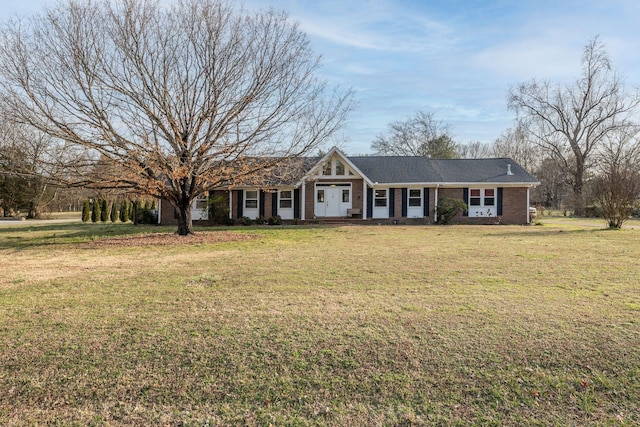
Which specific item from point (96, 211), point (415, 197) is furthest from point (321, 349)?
point (96, 211)

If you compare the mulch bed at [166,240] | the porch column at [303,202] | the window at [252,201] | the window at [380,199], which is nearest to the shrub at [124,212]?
the window at [252,201]

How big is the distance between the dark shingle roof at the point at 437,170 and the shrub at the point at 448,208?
1.51 m

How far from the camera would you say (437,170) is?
2556cm

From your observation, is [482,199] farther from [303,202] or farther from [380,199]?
[303,202]

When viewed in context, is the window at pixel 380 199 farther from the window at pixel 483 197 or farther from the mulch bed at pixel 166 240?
the mulch bed at pixel 166 240

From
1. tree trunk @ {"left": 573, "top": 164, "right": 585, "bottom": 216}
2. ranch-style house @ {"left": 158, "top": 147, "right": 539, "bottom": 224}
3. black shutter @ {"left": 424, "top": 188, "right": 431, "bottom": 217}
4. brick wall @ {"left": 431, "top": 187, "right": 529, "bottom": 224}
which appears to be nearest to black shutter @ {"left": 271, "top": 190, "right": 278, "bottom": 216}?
ranch-style house @ {"left": 158, "top": 147, "right": 539, "bottom": 224}

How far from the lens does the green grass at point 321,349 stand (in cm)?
297

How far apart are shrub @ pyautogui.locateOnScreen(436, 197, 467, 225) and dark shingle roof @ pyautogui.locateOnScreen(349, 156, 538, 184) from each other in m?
1.51

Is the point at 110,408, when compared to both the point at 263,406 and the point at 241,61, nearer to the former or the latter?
the point at 263,406

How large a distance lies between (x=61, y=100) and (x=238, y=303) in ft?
37.1

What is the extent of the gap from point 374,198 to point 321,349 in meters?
20.3

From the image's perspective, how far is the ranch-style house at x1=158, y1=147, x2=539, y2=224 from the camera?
23.5m

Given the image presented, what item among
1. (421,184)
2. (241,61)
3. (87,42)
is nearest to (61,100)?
(87,42)

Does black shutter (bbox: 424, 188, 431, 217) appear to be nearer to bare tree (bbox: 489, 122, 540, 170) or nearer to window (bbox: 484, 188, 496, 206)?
window (bbox: 484, 188, 496, 206)
